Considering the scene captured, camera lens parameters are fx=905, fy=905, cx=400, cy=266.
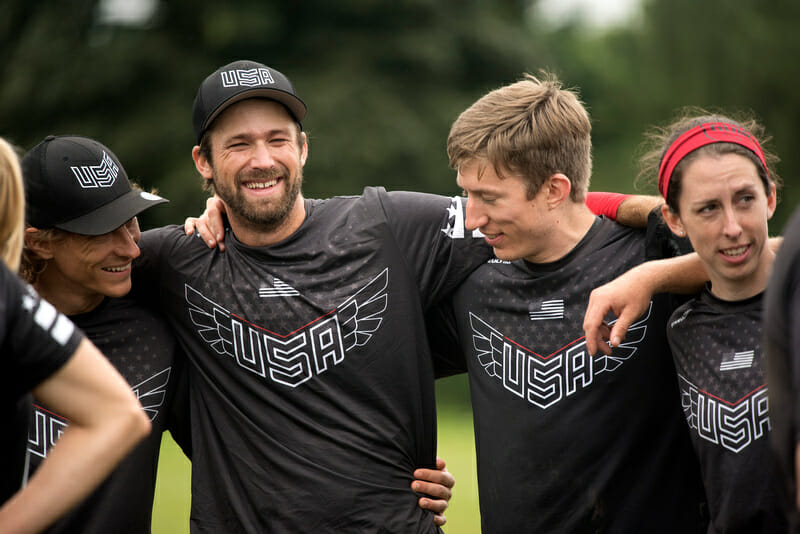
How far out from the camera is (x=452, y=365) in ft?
13.9

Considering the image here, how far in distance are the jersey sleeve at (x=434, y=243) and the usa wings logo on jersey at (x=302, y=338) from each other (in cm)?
17

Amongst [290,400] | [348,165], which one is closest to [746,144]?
[290,400]

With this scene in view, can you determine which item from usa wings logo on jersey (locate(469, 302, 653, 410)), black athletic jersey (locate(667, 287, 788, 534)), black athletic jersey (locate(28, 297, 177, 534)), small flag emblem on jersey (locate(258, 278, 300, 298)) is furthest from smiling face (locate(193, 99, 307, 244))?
black athletic jersey (locate(667, 287, 788, 534))

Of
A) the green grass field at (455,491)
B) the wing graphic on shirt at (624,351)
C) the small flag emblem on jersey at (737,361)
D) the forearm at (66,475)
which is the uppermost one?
the wing graphic on shirt at (624,351)

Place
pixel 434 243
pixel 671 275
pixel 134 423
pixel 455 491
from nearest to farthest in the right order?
1. pixel 134 423
2. pixel 671 275
3. pixel 434 243
4. pixel 455 491

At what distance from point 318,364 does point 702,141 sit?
1.80 m

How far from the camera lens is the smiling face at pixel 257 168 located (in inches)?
159

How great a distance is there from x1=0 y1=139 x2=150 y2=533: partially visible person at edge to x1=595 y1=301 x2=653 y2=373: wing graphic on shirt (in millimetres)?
1903

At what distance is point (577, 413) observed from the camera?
3.62 m

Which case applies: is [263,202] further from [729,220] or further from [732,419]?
[732,419]

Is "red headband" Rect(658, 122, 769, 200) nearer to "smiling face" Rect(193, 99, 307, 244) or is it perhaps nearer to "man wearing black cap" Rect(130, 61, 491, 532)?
"man wearing black cap" Rect(130, 61, 491, 532)

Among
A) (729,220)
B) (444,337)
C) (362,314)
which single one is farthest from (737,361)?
→ (362,314)

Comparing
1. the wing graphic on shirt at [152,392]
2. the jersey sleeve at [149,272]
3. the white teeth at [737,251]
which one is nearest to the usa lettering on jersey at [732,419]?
the white teeth at [737,251]

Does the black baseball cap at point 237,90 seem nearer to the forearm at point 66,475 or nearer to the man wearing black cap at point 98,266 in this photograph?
the man wearing black cap at point 98,266
